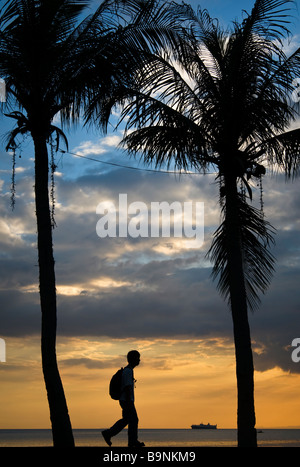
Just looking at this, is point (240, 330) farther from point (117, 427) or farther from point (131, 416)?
point (117, 427)

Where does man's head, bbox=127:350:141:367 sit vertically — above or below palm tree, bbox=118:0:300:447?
below

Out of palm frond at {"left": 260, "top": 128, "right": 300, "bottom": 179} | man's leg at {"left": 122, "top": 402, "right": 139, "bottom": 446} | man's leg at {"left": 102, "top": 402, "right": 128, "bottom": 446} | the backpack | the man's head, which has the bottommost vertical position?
man's leg at {"left": 102, "top": 402, "right": 128, "bottom": 446}

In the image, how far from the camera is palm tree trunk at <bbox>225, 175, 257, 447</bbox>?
12.5m

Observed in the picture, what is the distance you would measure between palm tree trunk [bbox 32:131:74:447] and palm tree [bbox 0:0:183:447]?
18 millimetres

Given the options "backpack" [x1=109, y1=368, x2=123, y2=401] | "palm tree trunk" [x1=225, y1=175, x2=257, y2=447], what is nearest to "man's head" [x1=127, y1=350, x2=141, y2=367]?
"backpack" [x1=109, y1=368, x2=123, y2=401]

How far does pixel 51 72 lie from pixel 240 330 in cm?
661

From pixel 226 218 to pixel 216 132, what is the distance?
2085mm

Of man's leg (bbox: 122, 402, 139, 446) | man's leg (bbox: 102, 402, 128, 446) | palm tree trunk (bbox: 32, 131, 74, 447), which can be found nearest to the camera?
man's leg (bbox: 122, 402, 139, 446)

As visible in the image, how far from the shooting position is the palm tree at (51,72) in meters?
11.4

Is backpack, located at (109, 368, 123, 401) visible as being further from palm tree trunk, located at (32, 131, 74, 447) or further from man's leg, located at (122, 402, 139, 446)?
palm tree trunk, located at (32, 131, 74, 447)

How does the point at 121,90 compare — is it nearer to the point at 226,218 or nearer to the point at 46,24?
the point at 46,24

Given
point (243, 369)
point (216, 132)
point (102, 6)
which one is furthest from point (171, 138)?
point (243, 369)

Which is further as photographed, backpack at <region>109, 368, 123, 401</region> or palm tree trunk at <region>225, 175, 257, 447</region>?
palm tree trunk at <region>225, 175, 257, 447</region>

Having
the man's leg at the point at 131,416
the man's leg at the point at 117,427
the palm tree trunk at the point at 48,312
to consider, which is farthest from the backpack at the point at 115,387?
the palm tree trunk at the point at 48,312
